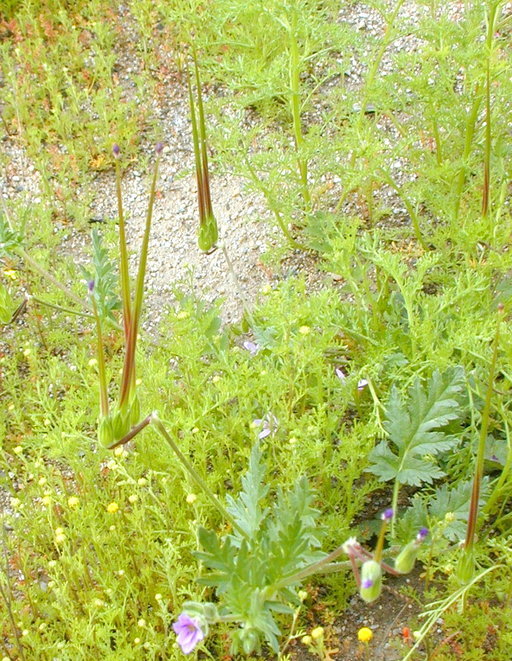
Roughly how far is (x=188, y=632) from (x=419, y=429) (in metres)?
0.90

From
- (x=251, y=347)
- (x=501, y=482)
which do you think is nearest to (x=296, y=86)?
(x=251, y=347)

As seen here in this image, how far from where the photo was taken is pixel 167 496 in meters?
2.32

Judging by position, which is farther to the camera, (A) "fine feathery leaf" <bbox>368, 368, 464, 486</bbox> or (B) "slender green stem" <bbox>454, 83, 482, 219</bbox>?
(B) "slender green stem" <bbox>454, 83, 482, 219</bbox>

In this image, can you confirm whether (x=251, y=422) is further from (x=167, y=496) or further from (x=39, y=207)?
(x=39, y=207)

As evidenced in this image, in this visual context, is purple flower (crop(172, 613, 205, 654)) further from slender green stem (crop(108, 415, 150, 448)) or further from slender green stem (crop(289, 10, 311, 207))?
slender green stem (crop(289, 10, 311, 207))

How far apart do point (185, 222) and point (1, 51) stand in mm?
1598

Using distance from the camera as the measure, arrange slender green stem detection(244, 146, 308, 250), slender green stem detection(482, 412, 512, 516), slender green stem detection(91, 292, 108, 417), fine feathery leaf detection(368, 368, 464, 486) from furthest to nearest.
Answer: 1. slender green stem detection(244, 146, 308, 250)
2. fine feathery leaf detection(368, 368, 464, 486)
3. slender green stem detection(482, 412, 512, 516)
4. slender green stem detection(91, 292, 108, 417)

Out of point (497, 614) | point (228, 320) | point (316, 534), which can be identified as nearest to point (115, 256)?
point (228, 320)

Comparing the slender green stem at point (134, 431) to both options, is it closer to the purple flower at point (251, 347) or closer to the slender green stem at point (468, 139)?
the purple flower at point (251, 347)

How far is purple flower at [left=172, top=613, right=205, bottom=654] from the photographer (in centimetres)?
174

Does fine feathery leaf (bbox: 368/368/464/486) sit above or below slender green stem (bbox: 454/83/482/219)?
below

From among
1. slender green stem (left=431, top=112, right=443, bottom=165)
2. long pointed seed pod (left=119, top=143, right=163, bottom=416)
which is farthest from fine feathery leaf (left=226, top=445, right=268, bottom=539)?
slender green stem (left=431, top=112, right=443, bottom=165)

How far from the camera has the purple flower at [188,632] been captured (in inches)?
68.3

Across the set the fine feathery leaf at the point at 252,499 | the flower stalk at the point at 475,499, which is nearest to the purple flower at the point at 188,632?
the fine feathery leaf at the point at 252,499
